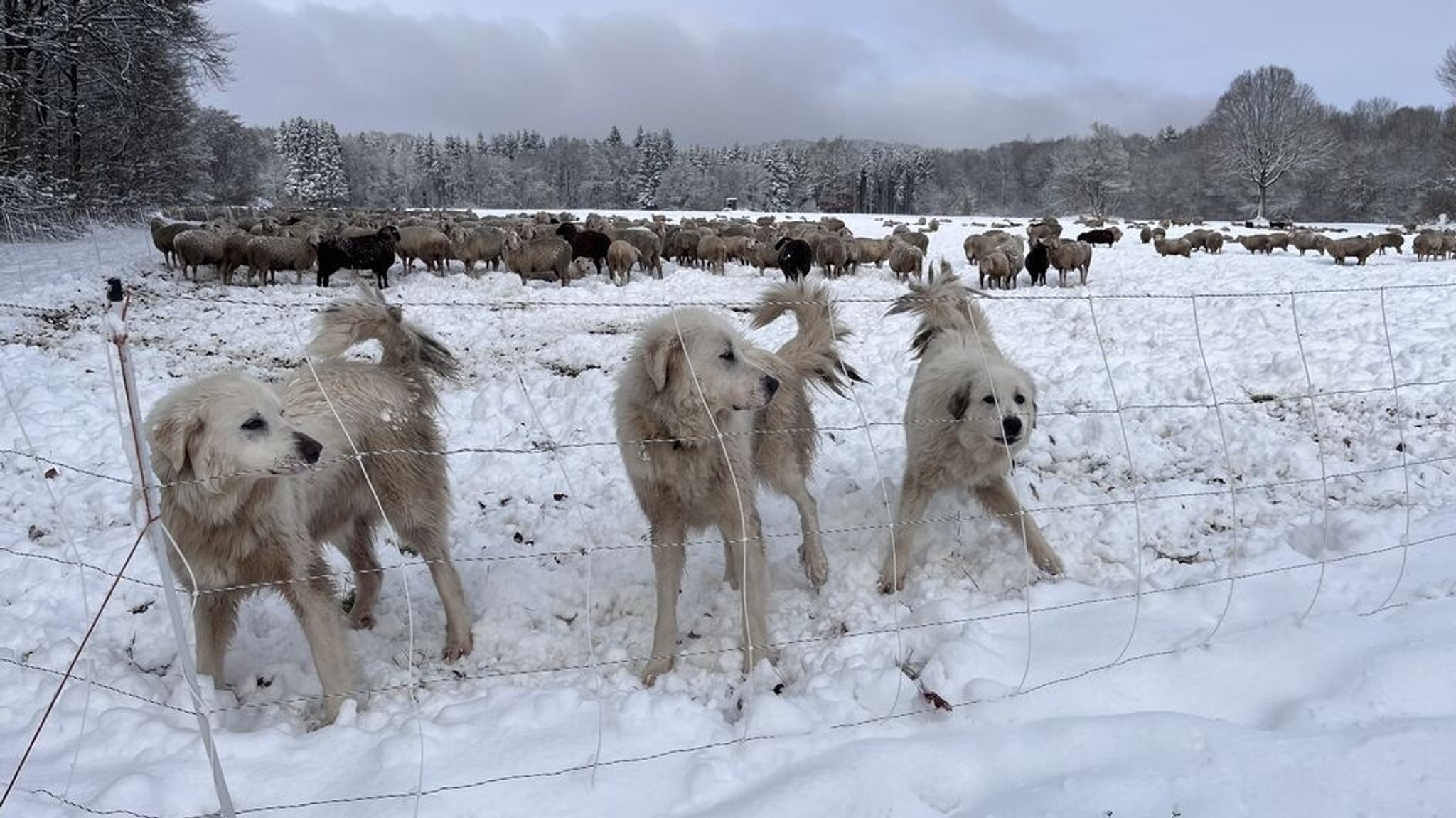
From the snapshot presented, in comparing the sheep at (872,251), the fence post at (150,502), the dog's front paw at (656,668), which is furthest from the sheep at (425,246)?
the fence post at (150,502)

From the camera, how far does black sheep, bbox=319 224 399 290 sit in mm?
19094

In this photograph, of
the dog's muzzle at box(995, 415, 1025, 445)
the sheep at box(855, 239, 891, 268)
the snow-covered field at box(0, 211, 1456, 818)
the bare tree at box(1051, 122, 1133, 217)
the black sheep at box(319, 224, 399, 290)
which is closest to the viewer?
the snow-covered field at box(0, 211, 1456, 818)

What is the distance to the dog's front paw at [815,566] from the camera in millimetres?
4816

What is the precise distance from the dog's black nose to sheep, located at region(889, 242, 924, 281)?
20456 mm

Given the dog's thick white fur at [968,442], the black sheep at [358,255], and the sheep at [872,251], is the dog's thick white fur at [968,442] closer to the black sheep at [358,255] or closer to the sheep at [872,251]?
the black sheep at [358,255]

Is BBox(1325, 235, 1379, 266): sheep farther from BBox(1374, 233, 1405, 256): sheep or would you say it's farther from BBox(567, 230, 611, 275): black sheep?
BBox(567, 230, 611, 275): black sheep

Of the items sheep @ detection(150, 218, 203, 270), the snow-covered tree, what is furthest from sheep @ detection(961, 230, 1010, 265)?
the snow-covered tree

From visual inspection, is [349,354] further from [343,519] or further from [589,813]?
[589,813]

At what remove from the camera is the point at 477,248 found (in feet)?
72.0

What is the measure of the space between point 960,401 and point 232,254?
19235 mm

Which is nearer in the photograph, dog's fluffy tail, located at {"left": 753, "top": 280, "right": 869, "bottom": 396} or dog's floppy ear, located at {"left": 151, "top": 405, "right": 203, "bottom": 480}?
dog's floppy ear, located at {"left": 151, "top": 405, "right": 203, "bottom": 480}

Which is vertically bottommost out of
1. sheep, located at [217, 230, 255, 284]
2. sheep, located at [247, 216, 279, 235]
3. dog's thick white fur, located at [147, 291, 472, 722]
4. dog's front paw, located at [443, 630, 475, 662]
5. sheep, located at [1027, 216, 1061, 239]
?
dog's front paw, located at [443, 630, 475, 662]

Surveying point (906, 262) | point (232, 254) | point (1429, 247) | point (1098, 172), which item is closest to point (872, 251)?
point (906, 262)

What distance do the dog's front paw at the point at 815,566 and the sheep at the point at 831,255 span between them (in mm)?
18891
